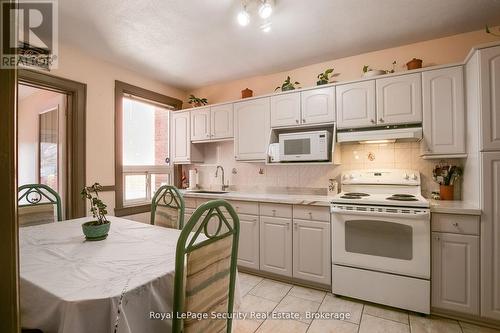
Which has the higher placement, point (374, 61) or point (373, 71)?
point (374, 61)

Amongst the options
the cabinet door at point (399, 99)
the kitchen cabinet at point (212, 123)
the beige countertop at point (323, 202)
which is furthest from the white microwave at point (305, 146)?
the kitchen cabinet at point (212, 123)

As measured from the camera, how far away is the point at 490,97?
1785 millimetres

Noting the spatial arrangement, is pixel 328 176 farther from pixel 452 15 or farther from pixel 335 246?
pixel 452 15

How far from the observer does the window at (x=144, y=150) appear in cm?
331

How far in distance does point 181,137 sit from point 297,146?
1928mm

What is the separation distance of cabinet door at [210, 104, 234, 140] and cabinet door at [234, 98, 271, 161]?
92 millimetres

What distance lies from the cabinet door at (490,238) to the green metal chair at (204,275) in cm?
195

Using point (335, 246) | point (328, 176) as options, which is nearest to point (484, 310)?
point (335, 246)

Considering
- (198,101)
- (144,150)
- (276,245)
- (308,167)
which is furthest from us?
(198,101)

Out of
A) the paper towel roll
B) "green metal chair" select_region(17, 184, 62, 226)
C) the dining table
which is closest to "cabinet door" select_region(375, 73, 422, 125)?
the dining table

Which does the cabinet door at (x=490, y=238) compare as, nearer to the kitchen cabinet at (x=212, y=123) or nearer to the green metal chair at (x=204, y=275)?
the green metal chair at (x=204, y=275)

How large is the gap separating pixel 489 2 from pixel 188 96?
374cm

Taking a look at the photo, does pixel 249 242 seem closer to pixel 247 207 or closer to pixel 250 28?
pixel 247 207

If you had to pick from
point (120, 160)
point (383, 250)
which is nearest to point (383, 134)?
point (383, 250)
